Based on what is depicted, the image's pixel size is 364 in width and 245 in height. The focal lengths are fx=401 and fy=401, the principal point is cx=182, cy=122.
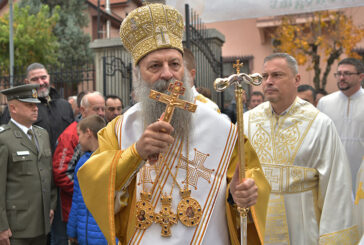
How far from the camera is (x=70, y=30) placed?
25.7 m

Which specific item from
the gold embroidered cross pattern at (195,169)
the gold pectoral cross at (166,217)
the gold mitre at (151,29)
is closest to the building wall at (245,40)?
the gold mitre at (151,29)

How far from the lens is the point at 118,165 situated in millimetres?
2150

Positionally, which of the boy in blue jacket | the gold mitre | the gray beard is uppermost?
the gold mitre

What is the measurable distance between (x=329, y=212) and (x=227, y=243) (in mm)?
1355

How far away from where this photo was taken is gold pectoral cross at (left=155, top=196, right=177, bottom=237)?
224 cm

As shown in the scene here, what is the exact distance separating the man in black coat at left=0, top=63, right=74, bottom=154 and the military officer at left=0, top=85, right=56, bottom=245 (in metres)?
1.01

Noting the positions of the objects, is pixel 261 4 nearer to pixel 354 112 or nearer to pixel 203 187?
pixel 354 112

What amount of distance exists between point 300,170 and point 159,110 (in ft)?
5.39

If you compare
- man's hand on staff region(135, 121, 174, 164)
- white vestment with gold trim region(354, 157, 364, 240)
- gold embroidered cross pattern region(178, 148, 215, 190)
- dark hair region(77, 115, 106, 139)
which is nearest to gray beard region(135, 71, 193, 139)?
gold embroidered cross pattern region(178, 148, 215, 190)

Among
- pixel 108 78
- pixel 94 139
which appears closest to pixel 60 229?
pixel 94 139

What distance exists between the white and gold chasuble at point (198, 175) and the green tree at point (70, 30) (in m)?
23.9

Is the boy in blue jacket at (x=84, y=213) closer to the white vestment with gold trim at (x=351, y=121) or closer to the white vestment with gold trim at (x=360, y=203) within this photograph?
the white vestment with gold trim at (x=360, y=203)

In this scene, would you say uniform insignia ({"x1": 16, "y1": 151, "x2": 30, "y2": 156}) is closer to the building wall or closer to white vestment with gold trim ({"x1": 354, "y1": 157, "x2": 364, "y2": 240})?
white vestment with gold trim ({"x1": 354, "y1": 157, "x2": 364, "y2": 240})

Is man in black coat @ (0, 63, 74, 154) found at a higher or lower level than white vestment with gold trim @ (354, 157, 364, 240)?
higher
